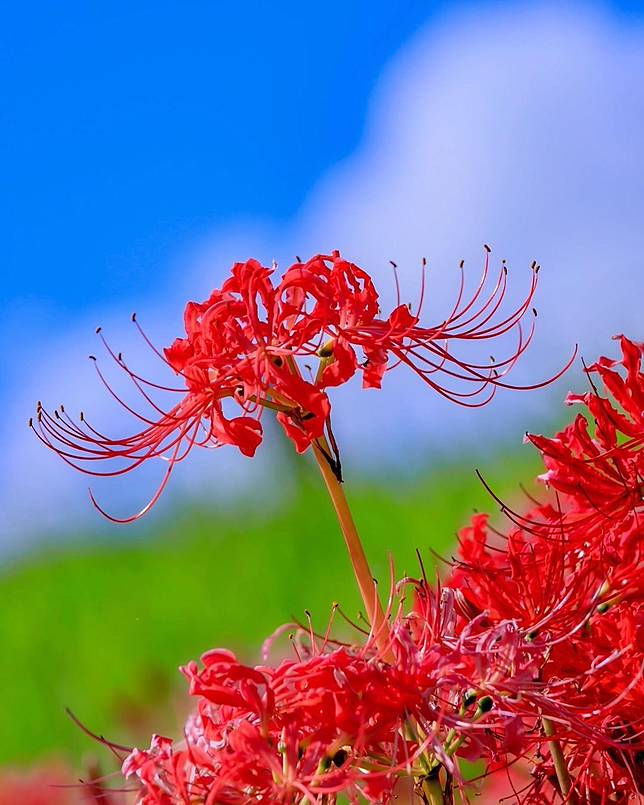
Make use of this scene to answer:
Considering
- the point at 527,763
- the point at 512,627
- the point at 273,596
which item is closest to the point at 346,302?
the point at 512,627

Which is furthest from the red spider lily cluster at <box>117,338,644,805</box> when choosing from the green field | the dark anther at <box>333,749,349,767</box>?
the green field

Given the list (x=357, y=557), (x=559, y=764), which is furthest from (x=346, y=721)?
(x=559, y=764)

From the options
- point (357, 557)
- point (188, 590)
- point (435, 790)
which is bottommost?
point (435, 790)

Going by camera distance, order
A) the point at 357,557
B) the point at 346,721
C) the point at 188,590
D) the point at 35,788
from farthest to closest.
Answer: the point at 188,590
the point at 35,788
the point at 357,557
the point at 346,721

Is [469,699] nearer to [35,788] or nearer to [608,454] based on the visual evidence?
[608,454]

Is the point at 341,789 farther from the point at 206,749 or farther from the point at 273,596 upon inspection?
the point at 273,596

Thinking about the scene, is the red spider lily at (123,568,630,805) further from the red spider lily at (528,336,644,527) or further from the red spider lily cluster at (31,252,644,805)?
the red spider lily at (528,336,644,527)
